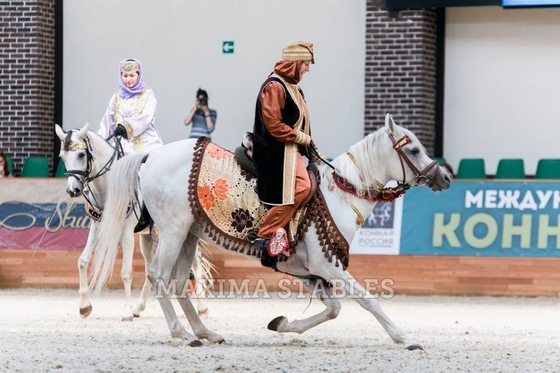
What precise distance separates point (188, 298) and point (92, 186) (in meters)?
2.30

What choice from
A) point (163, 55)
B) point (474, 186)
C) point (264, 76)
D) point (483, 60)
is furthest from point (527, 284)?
point (163, 55)

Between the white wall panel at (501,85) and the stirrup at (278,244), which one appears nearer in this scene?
the stirrup at (278,244)

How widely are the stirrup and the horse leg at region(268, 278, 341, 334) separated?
20.5 inches

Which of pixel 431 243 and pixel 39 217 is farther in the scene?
pixel 39 217

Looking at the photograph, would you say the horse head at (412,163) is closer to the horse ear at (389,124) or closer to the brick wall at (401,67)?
the horse ear at (389,124)

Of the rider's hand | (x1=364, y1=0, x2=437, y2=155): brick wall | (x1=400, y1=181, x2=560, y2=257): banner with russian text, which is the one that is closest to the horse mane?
the rider's hand

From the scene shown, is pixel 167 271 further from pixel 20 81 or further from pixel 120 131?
pixel 20 81

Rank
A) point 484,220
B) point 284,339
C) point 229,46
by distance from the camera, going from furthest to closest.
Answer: point 229,46 < point 484,220 < point 284,339

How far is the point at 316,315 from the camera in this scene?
9508 mm

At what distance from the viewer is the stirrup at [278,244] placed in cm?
913

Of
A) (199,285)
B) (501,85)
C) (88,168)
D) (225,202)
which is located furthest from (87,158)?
(501,85)

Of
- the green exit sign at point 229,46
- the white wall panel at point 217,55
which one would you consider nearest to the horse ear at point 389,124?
the white wall panel at point 217,55

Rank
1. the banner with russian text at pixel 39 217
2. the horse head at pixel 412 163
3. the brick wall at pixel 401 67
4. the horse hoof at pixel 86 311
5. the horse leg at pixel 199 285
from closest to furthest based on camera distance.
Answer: the horse head at pixel 412 163 → the horse hoof at pixel 86 311 → the horse leg at pixel 199 285 → the banner with russian text at pixel 39 217 → the brick wall at pixel 401 67

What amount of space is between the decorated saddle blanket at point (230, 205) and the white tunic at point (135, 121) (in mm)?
2587
